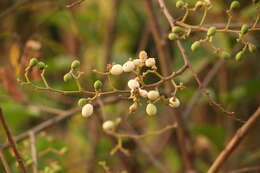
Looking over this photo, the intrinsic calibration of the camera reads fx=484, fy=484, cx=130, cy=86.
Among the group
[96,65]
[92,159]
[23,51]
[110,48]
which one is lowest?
[92,159]

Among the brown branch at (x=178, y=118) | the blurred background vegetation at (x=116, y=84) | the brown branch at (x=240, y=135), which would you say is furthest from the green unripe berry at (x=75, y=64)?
the blurred background vegetation at (x=116, y=84)

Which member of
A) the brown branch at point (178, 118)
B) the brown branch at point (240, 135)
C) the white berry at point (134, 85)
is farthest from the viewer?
the brown branch at point (178, 118)

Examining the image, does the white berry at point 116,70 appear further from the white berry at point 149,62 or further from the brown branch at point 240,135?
the brown branch at point 240,135

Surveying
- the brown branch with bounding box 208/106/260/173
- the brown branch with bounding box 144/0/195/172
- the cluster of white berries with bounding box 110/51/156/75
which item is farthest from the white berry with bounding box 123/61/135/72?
the brown branch with bounding box 144/0/195/172

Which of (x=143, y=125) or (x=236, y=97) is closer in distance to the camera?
(x=236, y=97)

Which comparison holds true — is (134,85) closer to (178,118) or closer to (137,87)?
(137,87)

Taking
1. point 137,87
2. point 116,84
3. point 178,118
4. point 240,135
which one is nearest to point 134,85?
point 137,87

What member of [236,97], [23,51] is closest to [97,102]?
[23,51]

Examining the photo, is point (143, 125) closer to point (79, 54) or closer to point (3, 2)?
point (79, 54)
